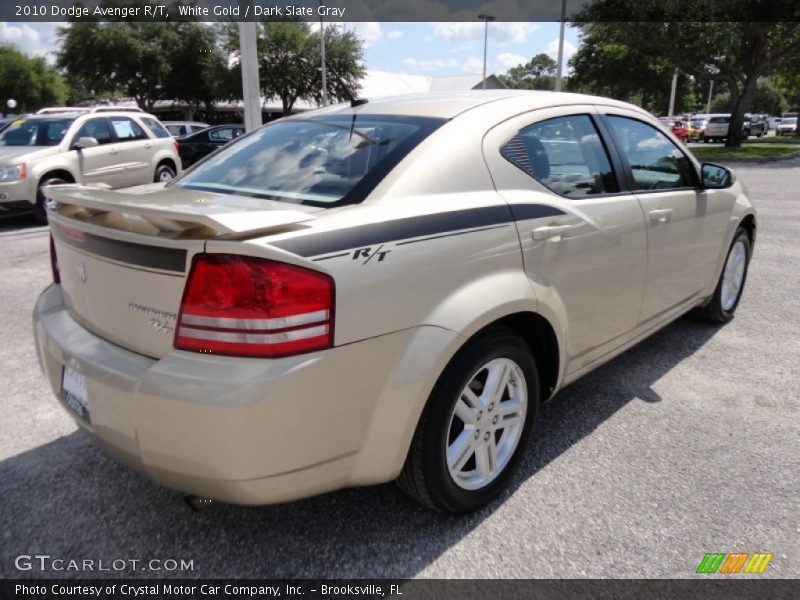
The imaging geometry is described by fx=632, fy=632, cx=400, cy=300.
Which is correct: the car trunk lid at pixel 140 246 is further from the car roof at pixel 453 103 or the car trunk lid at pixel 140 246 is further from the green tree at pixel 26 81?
the green tree at pixel 26 81

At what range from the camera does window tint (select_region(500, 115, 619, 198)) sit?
2.78 metres

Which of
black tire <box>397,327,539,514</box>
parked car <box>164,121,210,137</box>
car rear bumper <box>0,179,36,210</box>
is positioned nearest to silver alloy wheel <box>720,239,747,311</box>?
black tire <box>397,327,539,514</box>

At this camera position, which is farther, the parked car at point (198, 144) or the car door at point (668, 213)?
the parked car at point (198, 144)

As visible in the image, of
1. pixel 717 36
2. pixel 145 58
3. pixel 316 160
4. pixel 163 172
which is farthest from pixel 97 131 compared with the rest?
pixel 145 58

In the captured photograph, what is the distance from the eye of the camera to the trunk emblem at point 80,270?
235 cm

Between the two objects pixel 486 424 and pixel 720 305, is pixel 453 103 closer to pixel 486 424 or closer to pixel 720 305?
pixel 486 424

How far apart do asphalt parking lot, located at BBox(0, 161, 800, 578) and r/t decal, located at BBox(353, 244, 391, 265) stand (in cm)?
113

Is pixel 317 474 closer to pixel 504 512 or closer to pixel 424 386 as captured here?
pixel 424 386

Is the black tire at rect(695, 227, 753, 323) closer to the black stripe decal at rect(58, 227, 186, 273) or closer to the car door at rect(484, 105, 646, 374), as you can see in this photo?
the car door at rect(484, 105, 646, 374)

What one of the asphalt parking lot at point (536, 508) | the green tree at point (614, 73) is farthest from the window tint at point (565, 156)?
the green tree at point (614, 73)

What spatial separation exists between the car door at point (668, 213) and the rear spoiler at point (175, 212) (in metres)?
2.06

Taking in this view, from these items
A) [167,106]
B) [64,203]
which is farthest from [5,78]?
[64,203]

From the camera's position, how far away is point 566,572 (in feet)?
7.43

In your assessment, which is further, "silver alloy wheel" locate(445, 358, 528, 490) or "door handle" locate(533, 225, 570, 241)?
"door handle" locate(533, 225, 570, 241)
